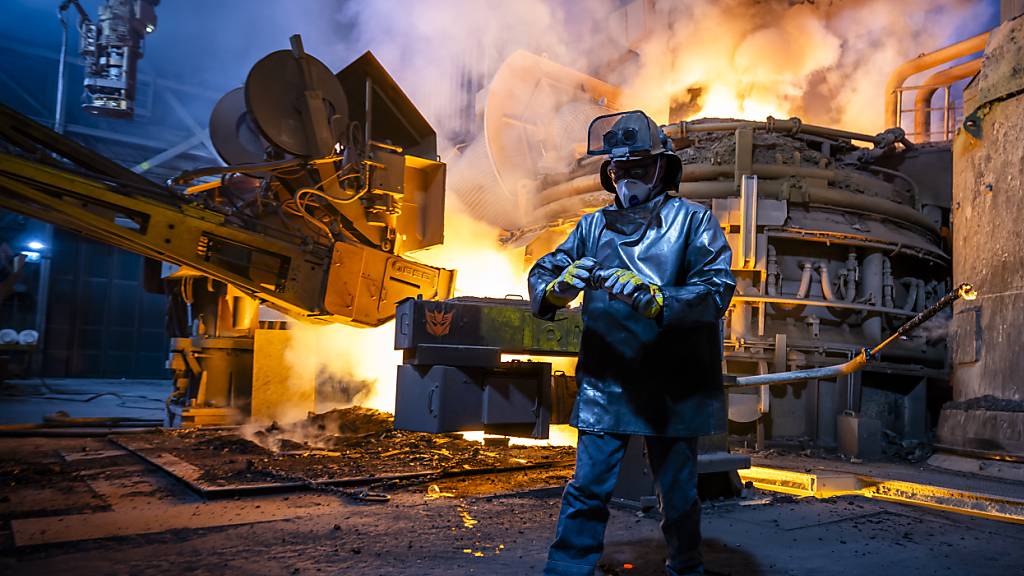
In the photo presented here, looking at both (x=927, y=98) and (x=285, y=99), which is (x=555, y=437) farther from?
(x=927, y=98)

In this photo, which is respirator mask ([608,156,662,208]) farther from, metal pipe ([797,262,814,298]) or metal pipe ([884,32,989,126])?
metal pipe ([884,32,989,126])

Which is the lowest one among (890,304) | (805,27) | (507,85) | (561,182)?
(890,304)

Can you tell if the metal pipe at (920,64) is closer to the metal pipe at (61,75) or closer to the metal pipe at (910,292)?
the metal pipe at (910,292)

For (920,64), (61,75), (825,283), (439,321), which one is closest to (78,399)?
(61,75)

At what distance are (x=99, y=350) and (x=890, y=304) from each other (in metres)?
19.5

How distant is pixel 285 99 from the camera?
6.62 metres

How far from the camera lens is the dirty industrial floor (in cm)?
304

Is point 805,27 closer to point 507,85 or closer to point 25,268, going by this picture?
point 507,85

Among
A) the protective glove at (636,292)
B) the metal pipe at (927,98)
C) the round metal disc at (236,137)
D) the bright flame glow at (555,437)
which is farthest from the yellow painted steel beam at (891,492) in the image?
the metal pipe at (927,98)

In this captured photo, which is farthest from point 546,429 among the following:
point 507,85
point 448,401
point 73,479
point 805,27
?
point 805,27

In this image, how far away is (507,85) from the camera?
13.7 meters

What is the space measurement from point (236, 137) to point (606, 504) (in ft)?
20.5

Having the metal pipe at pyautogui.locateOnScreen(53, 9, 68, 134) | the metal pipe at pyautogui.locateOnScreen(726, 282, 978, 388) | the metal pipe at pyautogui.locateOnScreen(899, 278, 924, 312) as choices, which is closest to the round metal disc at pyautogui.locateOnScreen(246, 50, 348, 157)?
the metal pipe at pyautogui.locateOnScreen(726, 282, 978, 388)

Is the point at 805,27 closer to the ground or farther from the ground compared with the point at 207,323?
farther from the ground
